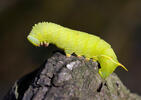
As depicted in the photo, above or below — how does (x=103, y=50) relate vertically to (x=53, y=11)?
above

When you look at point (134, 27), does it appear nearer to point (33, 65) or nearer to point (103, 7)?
point (103, 7)

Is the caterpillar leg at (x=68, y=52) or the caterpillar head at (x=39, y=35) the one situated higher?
the caterpillar head at (x=39, y=35)

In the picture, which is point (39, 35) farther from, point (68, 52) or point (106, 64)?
point (106, 64)

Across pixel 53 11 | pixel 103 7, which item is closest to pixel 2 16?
pixel 53 11

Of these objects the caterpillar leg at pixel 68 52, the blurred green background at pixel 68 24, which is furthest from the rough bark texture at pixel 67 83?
the blurred green background at pixel 68 24

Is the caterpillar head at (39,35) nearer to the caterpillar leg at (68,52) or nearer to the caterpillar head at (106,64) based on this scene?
the caterpillar leg at (68,52)
